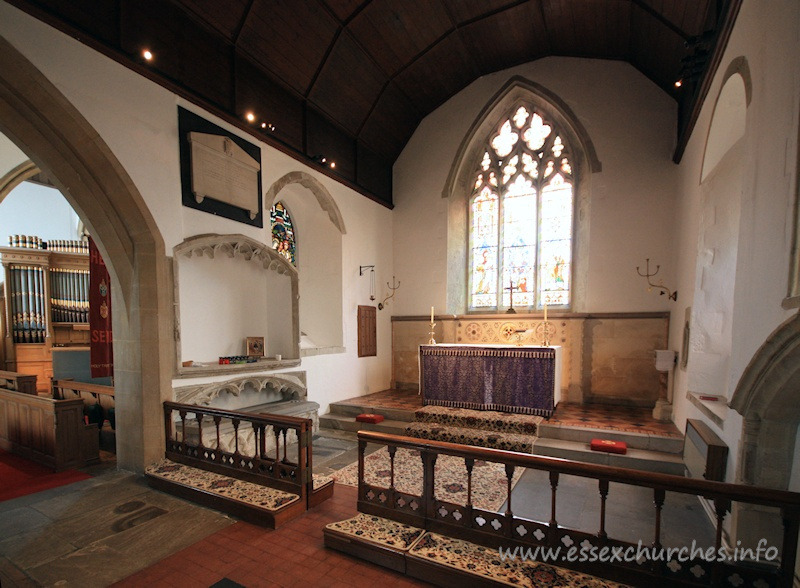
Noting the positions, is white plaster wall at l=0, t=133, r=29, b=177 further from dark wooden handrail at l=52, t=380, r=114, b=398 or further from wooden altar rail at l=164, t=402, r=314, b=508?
wooden altar rail at l=164, t=402, r=314, b=508

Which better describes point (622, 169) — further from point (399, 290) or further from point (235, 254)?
point (235, 254)

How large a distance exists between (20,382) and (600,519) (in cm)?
673

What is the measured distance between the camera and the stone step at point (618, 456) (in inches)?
159

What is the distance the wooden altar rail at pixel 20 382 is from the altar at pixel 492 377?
5377mm

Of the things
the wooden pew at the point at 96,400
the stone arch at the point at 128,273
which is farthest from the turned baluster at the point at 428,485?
the wooden pew at the point at 96,400

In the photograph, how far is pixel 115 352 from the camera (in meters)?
4.02

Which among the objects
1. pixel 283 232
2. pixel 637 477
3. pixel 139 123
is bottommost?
pixel 637 477

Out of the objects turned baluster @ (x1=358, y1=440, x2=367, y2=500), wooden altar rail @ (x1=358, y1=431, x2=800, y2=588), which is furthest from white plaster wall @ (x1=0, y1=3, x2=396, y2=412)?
wooden altar rail @ (x1=358, y1=431, x2=800, y2=588)

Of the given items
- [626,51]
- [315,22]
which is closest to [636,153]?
[626,51]

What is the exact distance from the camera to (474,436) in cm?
495

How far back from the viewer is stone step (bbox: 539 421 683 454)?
4336mm

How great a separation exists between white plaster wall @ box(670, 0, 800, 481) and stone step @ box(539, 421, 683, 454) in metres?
1.52

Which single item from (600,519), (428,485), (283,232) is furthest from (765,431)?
(283,232)

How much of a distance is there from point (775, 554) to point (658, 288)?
447 cm
